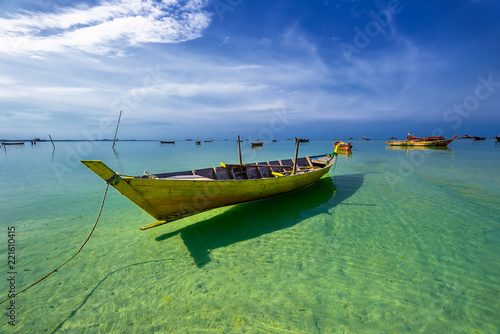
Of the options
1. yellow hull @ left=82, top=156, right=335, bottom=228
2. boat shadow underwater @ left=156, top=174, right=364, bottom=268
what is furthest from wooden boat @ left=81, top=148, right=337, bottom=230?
boat shadow underwater @ left=156, top=174, right=364, bottom=268

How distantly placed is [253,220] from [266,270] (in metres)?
2.93

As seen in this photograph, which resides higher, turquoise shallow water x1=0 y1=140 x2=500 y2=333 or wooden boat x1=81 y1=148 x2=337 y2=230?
wooden boat x1=81 y1=148 x2=337 y2=230

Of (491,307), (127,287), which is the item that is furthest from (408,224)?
(127,287)

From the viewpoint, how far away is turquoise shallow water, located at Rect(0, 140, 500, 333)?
3.57 m

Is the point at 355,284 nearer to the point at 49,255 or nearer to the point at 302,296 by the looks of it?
the point at 302,296

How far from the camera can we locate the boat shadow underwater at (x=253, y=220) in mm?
6143

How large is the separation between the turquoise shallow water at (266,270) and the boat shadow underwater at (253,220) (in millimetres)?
64

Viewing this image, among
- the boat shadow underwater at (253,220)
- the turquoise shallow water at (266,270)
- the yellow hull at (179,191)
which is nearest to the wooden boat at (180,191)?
the yellow hull at (179,191)

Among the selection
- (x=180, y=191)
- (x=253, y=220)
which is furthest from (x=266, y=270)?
(x=180, y=191)

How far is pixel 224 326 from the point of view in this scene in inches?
137

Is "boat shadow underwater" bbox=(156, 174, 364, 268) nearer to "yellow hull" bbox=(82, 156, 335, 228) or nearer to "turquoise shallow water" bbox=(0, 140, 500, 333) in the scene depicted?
"turquoise shallow water" bbox=(0, 140, 500, 333)

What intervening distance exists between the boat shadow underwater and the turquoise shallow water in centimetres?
6

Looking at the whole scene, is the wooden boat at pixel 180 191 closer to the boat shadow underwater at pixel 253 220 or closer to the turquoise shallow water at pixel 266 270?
the boat shadow underwater at pixel 253 220

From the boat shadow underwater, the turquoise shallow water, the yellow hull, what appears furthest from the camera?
the boat shadow underwater
